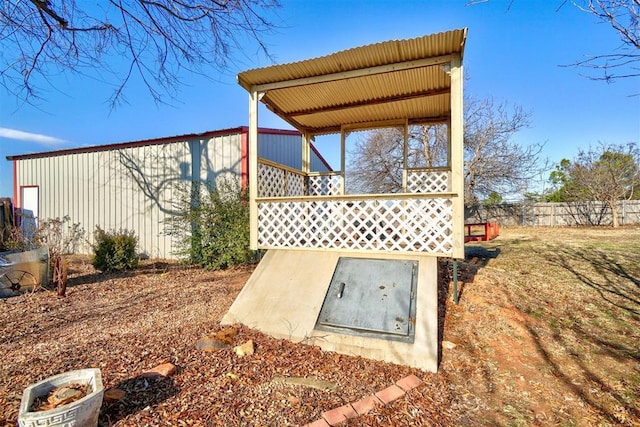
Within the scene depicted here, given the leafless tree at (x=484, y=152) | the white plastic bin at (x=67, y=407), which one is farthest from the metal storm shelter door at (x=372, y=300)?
the leafless tree at (x=484, y=152)

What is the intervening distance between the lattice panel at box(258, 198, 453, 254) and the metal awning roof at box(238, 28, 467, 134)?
1794mm

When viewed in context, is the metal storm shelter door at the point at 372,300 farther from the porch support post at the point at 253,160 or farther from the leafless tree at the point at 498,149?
the leafless tree at the point at 498,149

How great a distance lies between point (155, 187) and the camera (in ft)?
29.1

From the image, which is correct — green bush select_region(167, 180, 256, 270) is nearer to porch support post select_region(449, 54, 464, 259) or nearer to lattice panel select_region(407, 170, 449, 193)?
lattice panel select_region(407, 170, 449, 193)

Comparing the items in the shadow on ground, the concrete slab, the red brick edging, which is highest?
the concrete slab

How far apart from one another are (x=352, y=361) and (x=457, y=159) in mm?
2631

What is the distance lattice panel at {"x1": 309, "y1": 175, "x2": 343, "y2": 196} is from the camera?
23.1 ft

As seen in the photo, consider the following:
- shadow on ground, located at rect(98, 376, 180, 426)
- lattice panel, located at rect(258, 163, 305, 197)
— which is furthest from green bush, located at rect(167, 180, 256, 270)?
shadow on ground, located at rect(98, 376, 180, 426)

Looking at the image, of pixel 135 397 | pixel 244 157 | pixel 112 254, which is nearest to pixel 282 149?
pixel 244 157

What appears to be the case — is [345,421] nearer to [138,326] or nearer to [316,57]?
[138,326]

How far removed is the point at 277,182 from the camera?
5.88m

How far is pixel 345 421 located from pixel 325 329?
127cm

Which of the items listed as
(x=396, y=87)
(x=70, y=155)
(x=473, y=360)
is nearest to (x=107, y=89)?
(x=396, y=87)

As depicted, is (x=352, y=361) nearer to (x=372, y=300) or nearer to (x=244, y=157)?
(x=372, y=300)
